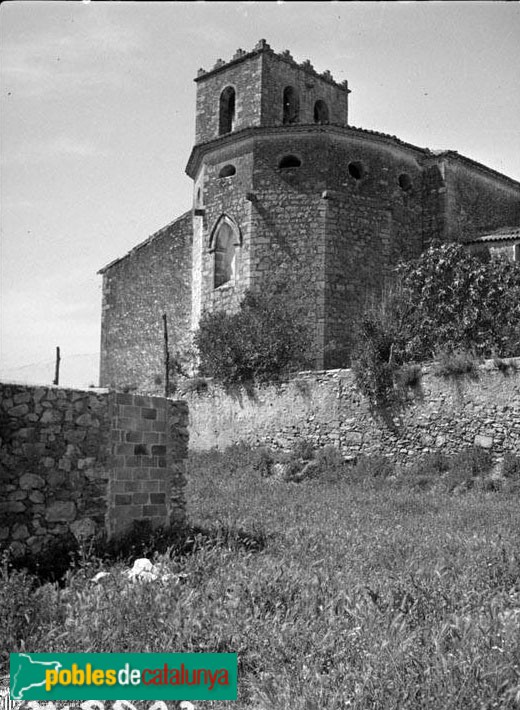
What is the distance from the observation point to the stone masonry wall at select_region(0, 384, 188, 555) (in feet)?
26.6

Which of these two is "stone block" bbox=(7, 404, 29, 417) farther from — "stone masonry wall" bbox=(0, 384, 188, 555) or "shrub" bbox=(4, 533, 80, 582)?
"shrub" bbox=(4, 533, 80, 582)

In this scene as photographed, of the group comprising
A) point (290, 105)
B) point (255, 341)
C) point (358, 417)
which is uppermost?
point (290, 105)

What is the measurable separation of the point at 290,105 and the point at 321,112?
6.01 ft

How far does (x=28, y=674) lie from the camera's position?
4688 mm

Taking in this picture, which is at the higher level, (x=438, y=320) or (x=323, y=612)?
(x=438, y=320)

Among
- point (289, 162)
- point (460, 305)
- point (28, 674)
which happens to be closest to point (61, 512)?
point (28, 674)

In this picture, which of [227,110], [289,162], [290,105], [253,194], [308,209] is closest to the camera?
[308,209]

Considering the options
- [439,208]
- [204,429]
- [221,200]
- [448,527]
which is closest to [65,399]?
[448,527]

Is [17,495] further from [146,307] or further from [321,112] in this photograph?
[321,112]

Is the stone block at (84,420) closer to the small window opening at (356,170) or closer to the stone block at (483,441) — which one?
the stone block at (483,441)

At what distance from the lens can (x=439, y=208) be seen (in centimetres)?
2470

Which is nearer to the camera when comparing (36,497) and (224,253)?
(36,497)

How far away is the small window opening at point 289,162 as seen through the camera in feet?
78.3

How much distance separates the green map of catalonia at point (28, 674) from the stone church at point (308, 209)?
17.8 m
